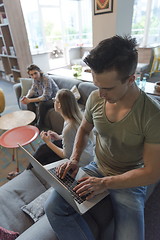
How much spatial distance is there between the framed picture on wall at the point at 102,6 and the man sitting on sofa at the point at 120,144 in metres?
2.72

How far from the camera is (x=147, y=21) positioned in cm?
510

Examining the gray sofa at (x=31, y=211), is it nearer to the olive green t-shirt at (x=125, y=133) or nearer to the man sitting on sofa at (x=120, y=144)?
the man sitting on sofa at (x=120, y=144)

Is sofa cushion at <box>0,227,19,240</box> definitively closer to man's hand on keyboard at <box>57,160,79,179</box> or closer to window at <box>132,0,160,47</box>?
man's hand on keyboard at <box>57,160,79,179</box>

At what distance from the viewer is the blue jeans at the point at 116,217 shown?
81cm

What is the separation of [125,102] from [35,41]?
6.16m

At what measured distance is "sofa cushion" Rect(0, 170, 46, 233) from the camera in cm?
99

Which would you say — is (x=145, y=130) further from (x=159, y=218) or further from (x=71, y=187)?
(x=159, y=218)

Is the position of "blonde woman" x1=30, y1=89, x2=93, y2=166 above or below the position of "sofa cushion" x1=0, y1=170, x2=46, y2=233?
above

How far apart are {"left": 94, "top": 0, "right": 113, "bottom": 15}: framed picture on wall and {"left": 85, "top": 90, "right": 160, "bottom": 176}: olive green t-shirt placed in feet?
8.84

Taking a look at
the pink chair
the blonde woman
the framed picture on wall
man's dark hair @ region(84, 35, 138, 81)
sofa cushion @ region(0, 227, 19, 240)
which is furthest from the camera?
the framed picture on wall

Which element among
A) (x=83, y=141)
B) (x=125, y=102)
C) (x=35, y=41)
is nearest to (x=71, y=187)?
(x=83, y=141)

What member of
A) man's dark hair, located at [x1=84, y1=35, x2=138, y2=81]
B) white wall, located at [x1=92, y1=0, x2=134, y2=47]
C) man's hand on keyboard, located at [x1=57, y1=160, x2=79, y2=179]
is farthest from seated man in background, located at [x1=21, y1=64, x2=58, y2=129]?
man's dark hair, located at [x1=84, y1=35, x2=138, y2=81]

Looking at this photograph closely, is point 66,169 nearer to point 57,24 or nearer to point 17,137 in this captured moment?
point 17,137

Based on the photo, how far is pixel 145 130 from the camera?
768 millimetres
